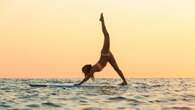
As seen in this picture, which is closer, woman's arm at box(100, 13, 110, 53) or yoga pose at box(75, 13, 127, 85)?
yoga pose at box(75, 13, 127, 85)

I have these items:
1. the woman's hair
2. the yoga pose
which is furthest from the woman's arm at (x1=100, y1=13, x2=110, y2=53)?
the woman's hair

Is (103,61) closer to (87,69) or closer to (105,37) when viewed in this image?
(87,69)

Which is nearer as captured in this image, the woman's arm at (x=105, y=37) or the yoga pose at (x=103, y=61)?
the yoga pose at (x=103, y=61)

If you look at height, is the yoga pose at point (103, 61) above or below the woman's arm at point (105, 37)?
below

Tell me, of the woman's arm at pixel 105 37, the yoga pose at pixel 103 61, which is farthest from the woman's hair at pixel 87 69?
the woman's arm at pixel 105 37

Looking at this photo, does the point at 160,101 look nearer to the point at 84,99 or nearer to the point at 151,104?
the point at 151,104

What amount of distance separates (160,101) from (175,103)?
82 cm

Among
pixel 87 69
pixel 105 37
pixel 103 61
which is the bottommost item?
pixel 87 69

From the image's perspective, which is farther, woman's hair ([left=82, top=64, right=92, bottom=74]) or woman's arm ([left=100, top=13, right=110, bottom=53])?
woman's arm ([left=100, top=13, right=110, bottom=53])

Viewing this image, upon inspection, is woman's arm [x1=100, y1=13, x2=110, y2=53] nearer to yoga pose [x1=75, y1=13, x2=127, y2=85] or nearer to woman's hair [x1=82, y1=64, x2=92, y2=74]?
yoga pose [x1=75, y1=13, x2=127, y2=85]

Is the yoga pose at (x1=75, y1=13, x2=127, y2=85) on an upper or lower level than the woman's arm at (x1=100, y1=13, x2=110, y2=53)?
lower

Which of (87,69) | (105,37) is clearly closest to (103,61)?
(87,69)

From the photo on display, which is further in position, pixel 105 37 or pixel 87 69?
pixel 105 37

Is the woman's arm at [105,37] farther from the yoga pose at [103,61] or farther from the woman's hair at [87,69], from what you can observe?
A: the woman's hair at [87,69]
